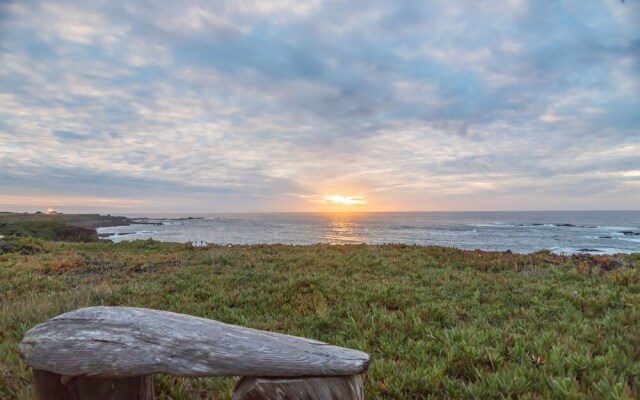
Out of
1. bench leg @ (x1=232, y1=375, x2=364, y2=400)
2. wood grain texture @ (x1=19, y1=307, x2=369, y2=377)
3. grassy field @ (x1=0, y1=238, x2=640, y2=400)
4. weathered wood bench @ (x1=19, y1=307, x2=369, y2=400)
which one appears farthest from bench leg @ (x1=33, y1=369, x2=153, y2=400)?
grassy field @ (x1=0, y1=238, x2=640, y2=400)

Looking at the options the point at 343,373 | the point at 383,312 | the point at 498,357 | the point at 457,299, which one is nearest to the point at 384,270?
the point at 457,299

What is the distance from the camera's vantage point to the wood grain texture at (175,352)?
8.90ft

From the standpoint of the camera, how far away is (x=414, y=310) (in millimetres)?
6930

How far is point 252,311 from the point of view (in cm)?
763

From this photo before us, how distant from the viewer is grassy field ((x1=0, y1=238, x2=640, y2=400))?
417cm

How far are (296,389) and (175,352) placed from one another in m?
1.01

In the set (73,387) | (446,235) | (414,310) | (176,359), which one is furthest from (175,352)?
(446,235)

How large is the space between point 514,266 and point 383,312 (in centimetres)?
755

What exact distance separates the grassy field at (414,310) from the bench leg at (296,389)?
5.36 ft

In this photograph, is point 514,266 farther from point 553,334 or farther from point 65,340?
point 65,340

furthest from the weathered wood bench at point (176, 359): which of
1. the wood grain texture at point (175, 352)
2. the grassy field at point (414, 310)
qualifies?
the grassy field at point (414, 310)

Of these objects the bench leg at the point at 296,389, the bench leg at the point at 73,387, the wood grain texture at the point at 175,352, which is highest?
the wood grain texture at the point at 175,352

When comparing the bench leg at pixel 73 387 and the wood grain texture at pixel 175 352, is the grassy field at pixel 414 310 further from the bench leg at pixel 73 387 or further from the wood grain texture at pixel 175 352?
the wood grain texture at pixel 175 352

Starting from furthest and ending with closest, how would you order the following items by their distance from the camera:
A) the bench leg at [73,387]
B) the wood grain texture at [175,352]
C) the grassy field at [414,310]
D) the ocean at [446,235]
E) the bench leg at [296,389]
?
the ocean at [446,235], the grassy field at [414,310], the bench leg at [73,387], the wood grain texture at [175,352], the bench leg at [296,389]
